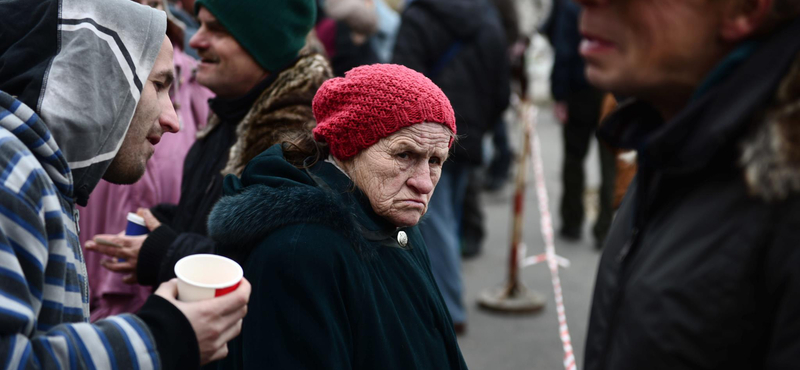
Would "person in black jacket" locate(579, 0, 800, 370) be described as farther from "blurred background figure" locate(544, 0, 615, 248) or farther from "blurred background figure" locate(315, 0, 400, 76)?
"blurred background figure" locate(544, 0, 615, 248)

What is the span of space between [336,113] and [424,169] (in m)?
0.30

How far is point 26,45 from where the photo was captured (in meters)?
1.53

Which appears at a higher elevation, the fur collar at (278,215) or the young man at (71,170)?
the young man at (71,170)

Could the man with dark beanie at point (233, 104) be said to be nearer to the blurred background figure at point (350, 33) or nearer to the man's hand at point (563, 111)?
the blurred background figure at point (350, 33)

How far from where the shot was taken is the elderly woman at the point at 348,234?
187 cm

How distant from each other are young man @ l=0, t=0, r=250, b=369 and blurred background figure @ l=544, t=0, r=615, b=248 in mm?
5302

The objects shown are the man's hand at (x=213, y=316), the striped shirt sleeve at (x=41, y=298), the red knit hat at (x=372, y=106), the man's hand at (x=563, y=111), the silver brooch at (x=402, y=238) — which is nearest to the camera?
the striped shirt sleeve at (x=41, y=298)

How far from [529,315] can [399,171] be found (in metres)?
3.76

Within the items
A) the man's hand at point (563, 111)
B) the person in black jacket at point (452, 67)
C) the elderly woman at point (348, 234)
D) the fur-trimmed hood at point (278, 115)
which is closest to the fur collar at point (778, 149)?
the elderly woman at point (348, 234)

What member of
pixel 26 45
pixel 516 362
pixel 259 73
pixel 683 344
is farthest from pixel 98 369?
pixel 516 362

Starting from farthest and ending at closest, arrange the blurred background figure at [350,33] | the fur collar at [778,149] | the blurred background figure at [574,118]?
the blurred background figure at [574,118], the blurred background figure at [350,33], the fur collar at [778,149]

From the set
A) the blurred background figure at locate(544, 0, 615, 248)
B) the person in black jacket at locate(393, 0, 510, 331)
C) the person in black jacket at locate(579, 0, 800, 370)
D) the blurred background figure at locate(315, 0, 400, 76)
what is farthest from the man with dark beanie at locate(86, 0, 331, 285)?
the blurred background figure at locate(544, 0, 615, 248)

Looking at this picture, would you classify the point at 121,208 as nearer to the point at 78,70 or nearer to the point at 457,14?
the point at 78,70

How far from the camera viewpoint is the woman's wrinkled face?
208 cm
